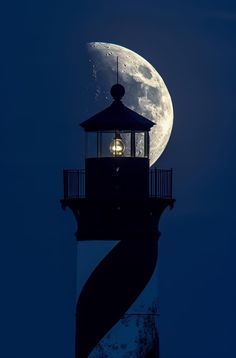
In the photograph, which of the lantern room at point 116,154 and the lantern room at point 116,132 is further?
the lantern room at point 116,132

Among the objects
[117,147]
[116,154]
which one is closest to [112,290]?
[116,154]

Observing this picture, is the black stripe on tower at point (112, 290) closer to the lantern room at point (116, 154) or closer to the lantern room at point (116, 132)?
the lantern room at point (116, 154)

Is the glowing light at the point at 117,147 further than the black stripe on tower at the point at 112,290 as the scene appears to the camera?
Yes

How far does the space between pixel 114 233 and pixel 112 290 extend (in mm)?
1158

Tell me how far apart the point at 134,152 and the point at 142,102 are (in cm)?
596

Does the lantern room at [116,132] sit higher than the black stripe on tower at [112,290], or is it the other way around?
the lantern room at [116,132]

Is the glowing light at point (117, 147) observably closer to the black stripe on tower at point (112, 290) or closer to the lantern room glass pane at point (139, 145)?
the lantern room glass pane at point (139, 145)

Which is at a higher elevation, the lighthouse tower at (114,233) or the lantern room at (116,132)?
the lantern room at (116,132)

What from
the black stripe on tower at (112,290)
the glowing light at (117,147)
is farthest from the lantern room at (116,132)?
the black stripe on tower at (112,290)

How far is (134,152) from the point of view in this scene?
36688 millimetres

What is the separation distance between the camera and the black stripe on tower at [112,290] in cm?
3609

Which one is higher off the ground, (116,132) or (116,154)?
(116,132)

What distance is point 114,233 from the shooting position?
3609 centimetres

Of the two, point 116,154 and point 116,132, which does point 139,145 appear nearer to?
point 116,132
